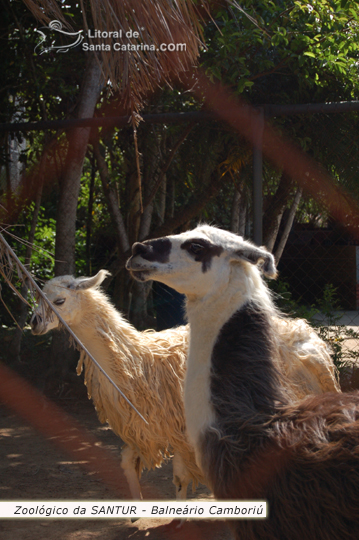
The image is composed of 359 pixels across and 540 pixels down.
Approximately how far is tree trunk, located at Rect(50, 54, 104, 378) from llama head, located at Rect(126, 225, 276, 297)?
2.92 m

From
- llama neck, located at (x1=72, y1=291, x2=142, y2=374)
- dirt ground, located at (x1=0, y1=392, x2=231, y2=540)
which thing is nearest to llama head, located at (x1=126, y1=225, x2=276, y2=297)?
llama neck, located at (x1=72, y1=291, x2=142, y2=374)

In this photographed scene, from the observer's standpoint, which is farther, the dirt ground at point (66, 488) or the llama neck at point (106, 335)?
the llama neck at point (106, 335)

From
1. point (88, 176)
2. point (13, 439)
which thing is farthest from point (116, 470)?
point (88, 176)

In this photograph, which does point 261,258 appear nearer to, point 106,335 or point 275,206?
point 106,335

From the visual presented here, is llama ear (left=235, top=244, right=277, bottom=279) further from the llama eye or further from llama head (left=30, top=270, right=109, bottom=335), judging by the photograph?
llama head (left=30, top=270, right=109, bottom=335)

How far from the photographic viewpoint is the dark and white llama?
1.56 m

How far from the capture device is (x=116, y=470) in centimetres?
362

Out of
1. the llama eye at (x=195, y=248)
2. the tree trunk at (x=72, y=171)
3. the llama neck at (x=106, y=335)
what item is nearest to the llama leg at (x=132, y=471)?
the llama neck at (x=106, y=335)

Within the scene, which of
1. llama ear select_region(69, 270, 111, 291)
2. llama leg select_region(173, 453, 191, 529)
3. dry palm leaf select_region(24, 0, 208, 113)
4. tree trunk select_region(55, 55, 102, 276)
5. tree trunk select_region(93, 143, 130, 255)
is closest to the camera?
dry palm leaf select_region(24, 0, 208, 113)

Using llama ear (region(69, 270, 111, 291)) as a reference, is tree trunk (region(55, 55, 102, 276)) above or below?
above

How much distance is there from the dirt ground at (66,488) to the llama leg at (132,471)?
162 mm

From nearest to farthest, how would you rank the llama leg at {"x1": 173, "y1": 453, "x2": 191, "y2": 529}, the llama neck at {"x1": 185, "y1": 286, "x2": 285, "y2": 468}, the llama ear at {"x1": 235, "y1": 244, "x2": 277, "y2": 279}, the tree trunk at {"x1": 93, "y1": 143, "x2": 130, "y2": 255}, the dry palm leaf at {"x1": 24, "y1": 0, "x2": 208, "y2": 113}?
the llama neck at {"x1": 185, "y1": 286, "x2": 285, "y2": 468} → the llama ear at {"x1": 235, "y1": 244, "x2": 277, "y2": 279} → the dry palm leaf at {"x1": 24, "y1": 0, "x2": 208, "y2": 113} → the llama leg at {"x1": 173, "y1": 453, "x2": 191, "y2": 529} → the tree trunk at {"x1": 93, "y1": 143, "x2": 130, "y2": 255}

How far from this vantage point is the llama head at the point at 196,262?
205 cm

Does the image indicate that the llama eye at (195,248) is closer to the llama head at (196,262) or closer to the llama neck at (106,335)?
the llama head at (196,262)
